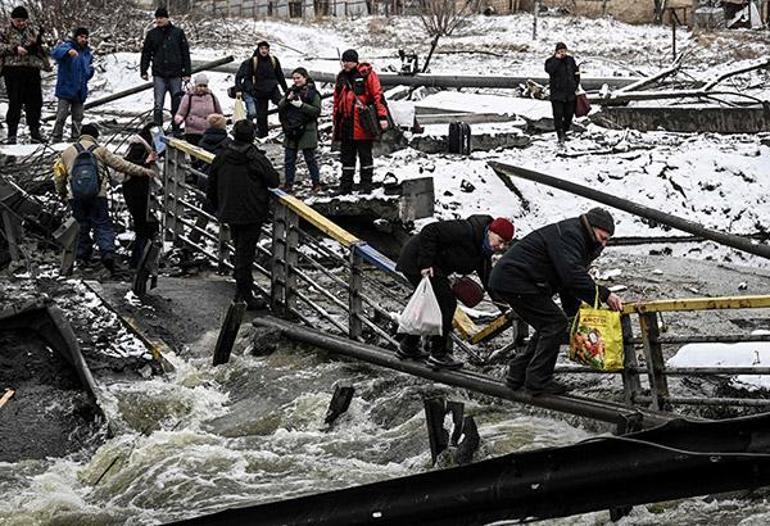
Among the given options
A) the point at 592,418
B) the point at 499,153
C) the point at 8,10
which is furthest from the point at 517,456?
the point at 8,10

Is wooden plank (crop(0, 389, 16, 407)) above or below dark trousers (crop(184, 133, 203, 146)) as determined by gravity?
below

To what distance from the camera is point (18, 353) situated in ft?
36.4

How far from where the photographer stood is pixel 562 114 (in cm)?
2080

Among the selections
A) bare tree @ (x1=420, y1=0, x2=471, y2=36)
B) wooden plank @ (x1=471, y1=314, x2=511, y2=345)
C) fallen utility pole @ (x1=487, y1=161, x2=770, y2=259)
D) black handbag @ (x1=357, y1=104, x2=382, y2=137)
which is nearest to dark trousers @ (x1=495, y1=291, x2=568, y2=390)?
wooden plank @ (x1=471, y1=314, x2=511, y2=345)

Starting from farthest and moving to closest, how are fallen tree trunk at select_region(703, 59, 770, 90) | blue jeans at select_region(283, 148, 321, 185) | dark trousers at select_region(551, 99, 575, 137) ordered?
fallen tree trunk at select_region(703, 59, 770, 90) < dark trousers at select_region(551, 99, 575, 137) < blue jeans at select_region(283, 148, 321, 185)

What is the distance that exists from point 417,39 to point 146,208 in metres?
23.4

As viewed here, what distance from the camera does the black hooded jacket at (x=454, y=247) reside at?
31.2 ft

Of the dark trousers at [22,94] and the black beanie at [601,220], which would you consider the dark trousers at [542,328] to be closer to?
the black beanie at [601,220]

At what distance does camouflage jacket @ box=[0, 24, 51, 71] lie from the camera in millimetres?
17656

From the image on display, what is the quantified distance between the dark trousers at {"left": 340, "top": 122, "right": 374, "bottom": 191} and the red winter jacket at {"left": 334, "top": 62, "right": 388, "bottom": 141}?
11 cm

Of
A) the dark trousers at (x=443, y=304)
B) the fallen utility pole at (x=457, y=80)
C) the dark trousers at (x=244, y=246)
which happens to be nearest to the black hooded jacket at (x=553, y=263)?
the dark trousers at (x=443, y=304)

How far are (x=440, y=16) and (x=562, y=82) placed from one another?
16.6 m

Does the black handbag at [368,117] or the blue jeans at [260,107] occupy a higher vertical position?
the black handbag at [368,117]

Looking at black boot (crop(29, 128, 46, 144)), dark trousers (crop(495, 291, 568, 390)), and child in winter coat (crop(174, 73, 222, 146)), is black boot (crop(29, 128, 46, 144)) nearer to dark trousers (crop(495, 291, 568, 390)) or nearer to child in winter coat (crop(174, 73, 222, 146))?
child in winter coat (crop(174, 73, 222, 146))
